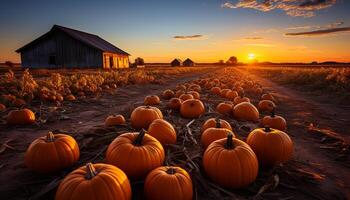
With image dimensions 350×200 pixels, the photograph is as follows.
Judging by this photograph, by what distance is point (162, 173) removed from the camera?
2131mm

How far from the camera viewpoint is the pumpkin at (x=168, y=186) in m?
2.03

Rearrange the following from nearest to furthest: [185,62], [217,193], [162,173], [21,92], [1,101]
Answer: [162,173] < [217,193] < [1,101] < [21,92] < [185,62]

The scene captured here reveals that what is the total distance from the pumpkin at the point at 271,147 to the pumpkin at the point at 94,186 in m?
1.81

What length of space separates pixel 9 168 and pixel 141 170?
1.82 meters

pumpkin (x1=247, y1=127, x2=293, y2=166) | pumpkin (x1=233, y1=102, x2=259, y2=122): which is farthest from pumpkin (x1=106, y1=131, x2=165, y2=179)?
pumpkin (x1=233, y1=102, x2=259, y2=122)

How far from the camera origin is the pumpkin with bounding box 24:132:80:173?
2.60 meters

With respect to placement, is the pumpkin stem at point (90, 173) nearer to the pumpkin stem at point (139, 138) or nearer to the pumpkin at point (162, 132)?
the pumpkin stem at point (139, 138)

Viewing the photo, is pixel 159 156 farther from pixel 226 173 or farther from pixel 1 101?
pixel 1 101

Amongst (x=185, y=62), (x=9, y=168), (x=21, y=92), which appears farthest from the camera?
(x=185, y=62)

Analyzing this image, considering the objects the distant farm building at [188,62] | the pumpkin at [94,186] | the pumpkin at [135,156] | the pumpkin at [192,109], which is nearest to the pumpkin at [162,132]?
the pumpkin at [135,156]

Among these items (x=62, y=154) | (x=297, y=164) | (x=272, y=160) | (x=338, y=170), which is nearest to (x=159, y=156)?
(x=62, y=154)

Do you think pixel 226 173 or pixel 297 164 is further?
pixel 297 164

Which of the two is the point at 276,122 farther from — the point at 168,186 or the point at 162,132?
the point at 168,186

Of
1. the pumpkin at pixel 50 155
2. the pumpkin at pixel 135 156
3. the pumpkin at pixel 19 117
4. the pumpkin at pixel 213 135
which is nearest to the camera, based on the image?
the pumpkin at pixel 135 156
